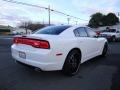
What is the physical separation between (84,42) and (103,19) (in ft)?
216

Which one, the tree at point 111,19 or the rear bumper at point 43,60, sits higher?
the tree at point 111,19

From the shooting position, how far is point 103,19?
6925 cm

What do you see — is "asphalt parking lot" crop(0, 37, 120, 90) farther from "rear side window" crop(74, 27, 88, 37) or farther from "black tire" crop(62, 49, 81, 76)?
"rear side window" crop(74, 27, 88, 37)

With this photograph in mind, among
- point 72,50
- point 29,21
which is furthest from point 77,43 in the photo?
point 29,21

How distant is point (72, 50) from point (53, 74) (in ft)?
3.08

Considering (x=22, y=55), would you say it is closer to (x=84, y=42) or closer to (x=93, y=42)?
(x=84, y=42)

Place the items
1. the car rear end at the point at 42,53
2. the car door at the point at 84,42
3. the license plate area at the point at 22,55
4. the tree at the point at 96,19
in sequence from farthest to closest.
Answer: the tree at the point at 96,19
the car door at the point at 84,42
the license plate area at the point at 22,55
the car rear end at the point at 42,53

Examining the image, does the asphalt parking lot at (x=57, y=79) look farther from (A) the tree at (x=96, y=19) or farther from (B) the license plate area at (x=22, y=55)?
(A) the tree at (x=96, y=19)

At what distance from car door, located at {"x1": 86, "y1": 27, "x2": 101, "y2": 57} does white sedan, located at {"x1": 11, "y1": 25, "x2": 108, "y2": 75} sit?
0.29 meters

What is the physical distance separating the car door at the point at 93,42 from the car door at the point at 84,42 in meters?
0.09

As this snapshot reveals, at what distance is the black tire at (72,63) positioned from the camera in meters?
5.25

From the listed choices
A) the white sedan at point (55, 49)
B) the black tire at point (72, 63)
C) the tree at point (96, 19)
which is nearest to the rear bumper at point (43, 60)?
the white sedan at point (55, 49)

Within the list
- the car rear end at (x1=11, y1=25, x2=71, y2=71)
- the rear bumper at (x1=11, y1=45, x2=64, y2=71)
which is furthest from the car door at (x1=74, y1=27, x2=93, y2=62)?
the rear bumper at (x1=11, y1=45, x2=64, y2=71)

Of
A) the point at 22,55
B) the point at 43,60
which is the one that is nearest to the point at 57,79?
the point at 43,60
